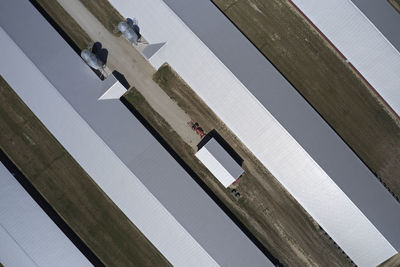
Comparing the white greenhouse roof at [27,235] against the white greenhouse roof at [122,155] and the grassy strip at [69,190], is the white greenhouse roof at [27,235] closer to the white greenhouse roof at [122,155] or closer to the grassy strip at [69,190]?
the grassy strip at [69,190]

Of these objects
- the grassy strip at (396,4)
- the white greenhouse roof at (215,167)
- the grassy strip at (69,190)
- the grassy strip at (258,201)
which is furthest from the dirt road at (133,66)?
the grassy strip at (396,4)

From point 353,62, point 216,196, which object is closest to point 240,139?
point 216,196

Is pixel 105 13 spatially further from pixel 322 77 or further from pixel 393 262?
pixel 393 262

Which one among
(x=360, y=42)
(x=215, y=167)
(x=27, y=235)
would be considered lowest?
(x=360, y=42)

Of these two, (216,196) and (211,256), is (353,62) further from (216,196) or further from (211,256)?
(211,256)

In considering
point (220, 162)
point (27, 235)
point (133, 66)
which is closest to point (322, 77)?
point (220, 162)
